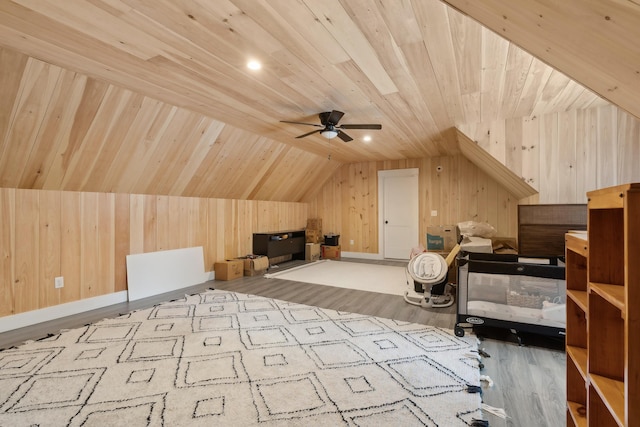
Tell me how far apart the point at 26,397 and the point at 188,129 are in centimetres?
281

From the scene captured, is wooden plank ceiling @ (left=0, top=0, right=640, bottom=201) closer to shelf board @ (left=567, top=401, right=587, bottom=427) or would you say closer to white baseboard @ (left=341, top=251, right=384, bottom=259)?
shelf board @ (left=567, top=401, right=587, bottom=427)

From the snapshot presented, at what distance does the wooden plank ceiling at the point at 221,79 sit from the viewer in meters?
1.76

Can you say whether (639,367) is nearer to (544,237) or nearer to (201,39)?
(201,39)

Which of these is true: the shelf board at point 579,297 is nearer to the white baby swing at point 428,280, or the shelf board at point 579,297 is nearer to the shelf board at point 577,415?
the shelf board at point 577,415

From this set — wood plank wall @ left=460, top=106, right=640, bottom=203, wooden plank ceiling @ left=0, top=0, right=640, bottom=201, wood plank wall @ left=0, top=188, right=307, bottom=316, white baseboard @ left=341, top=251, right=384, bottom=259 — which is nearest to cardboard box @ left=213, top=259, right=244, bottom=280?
wood plank wall @ left=0, top=188, right=307, bottom=316

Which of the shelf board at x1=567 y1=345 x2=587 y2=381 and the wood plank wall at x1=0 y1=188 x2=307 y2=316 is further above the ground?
the wood plank wall at x1=0 y1=188 x2=307 y2=316

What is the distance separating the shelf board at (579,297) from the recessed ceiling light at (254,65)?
2.46 meters

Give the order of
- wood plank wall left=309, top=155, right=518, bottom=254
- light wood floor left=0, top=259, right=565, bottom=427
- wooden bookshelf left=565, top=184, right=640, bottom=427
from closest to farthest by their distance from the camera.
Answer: wooden bookshelf left=565, top=184, right=640, bottom=427 < light wood floor left=0, top=259, right=565, bottom=427 < wood plank wall left=309, top=155, right=518, bottom=254

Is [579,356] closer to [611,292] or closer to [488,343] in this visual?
[611,292]

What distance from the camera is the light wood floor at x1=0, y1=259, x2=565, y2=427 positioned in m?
1.75

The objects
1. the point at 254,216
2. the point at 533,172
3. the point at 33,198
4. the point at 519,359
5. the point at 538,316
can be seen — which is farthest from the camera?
the point at 254,216

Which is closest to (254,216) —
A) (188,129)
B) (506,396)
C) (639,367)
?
(188,129)

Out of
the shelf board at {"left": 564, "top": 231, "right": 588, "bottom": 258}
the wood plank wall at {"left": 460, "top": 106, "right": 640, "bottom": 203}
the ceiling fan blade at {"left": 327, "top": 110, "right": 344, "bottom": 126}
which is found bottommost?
the shelf board at {"left": 564, "top": 231, "right": 588, "bottom": 258}

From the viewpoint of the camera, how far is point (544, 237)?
370 cm
